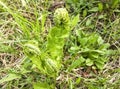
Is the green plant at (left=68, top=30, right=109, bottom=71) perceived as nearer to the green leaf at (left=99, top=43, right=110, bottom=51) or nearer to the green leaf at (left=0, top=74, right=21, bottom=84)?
the green leaf at (left=99, top=43, right=110, bottom=51)

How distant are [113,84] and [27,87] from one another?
49 centimetres

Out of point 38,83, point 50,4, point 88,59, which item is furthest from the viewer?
point 50,4

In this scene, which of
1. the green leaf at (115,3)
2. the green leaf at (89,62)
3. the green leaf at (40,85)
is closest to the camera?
the green leaf at (40,85)

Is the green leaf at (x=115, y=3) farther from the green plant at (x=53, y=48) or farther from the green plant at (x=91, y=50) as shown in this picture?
the green plant at (x=53, y=48)

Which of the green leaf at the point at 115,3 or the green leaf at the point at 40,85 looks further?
the green leaf at the point at 115,3

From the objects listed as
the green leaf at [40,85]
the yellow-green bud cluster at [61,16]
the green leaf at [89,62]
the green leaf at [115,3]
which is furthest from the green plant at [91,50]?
the yellow-green bud cluster at [61,16]

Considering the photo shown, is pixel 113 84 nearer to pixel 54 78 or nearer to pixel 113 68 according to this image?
pixel 113 68

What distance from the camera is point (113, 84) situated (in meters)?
1.68

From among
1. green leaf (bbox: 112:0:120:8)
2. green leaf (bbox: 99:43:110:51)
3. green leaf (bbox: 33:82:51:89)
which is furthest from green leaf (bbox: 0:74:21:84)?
green leaf (bbox: 112:0:120:8)

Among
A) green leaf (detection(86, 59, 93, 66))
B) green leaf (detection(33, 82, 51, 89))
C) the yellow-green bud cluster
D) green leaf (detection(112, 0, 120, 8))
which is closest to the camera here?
the yellow-green bud cluster

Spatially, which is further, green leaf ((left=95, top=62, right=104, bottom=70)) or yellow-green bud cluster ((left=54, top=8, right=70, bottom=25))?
green leaf ((left=95, top=62, right=104, bottom=70))

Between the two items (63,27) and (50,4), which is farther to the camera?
Answer: (50,4)

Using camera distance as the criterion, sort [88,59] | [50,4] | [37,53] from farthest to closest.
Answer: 1. [50,4]
2. [88,59]
3. [37,53]

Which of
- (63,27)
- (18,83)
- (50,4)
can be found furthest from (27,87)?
(50,4)
